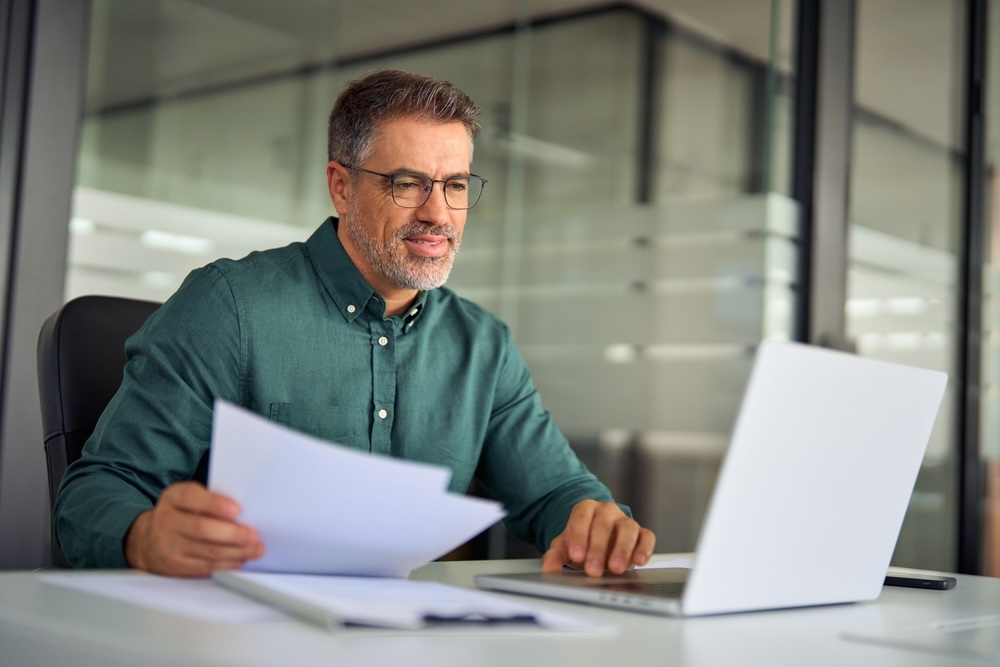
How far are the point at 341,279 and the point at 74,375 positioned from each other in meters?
0.39

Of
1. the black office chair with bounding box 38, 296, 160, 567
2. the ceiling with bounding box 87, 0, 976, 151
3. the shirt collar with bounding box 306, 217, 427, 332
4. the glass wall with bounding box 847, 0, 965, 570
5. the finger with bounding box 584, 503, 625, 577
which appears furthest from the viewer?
the glass wall with bounding box 847, 0, 965, 570

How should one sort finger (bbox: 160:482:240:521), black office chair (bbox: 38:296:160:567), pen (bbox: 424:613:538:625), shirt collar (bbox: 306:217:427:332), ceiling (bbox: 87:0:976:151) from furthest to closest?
ceiling (bbox: 87:0:976:151) < shirt collar (bbox: 306:217:427:332) < black office chair (bbox: 38:296:160:567) < finger (bbox: 160:482:240:521) < pen (bbox: 424:613:538:625)

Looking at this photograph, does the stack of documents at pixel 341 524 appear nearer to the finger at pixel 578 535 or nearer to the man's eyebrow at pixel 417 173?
the finger at pixel 578 535

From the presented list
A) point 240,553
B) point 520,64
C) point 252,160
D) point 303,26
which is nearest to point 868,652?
point 240,553

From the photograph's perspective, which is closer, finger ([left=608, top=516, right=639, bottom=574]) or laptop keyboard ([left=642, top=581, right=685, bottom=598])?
laptop keyboard ([left=642, top=581, right=685, bottom=598])

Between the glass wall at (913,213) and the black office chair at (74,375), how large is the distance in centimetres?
274

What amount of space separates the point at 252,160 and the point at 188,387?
1.33 metres

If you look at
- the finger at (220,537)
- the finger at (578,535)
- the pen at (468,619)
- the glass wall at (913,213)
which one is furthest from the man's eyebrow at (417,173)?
the glass wall at (913,213)

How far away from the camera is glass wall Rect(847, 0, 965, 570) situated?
3775mm

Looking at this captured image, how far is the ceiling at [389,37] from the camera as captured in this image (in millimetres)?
2330

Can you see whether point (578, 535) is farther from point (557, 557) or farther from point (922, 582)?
point (922, 582)

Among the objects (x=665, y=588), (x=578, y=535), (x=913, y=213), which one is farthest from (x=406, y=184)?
(x=913, y=213)

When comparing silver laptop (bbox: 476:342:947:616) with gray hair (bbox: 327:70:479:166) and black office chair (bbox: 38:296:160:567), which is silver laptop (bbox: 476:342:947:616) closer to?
black office chair (bbox: 38:296:160:567)

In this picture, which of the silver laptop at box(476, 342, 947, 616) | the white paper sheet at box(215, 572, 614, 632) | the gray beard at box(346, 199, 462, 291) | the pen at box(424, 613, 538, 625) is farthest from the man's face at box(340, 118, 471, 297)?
the pen at box(424, 613, 538, 625)
